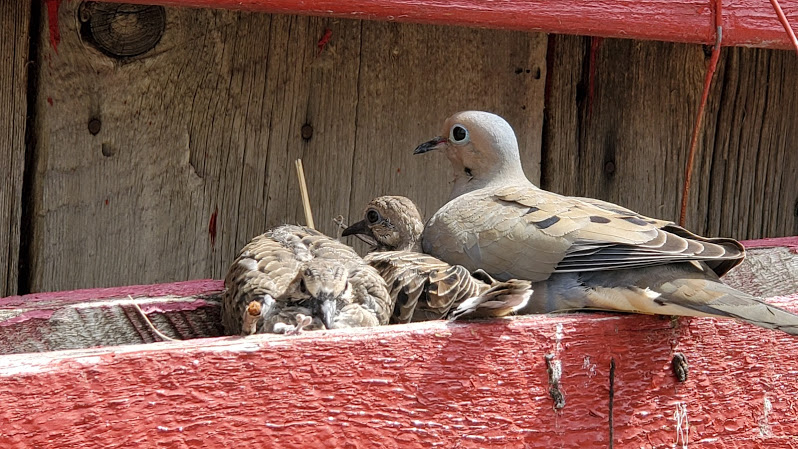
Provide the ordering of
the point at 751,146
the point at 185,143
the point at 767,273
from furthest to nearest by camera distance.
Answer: the point at 751,146, the point at 185,143, the point at 767,273

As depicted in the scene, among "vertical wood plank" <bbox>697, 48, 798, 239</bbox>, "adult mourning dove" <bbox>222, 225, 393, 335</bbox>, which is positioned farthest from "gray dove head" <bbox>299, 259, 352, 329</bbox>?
"vertical wood plank" <bbox>697, 48, 798, 239</bbox>

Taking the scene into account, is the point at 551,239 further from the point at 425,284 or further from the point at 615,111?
the point at 615,111

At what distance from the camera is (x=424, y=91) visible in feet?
12.1

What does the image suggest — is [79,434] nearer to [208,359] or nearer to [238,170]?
[208,359]

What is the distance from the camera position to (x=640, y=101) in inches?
156

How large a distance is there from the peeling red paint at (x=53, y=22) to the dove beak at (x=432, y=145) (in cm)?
115

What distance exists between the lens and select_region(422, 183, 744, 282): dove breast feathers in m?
2.72

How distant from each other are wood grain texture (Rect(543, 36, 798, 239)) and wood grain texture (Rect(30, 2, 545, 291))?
0.77 ft

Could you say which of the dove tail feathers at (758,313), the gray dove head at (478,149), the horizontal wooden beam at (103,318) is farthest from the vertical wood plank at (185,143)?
the dove tail feathers at (758,313)

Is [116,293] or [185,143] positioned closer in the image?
[116,293]

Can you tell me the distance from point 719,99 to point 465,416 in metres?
2.22

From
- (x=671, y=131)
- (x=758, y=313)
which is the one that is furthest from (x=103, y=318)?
(x=671, y=131)

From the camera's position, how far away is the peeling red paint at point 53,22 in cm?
327

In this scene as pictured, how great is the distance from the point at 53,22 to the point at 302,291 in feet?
4.26
